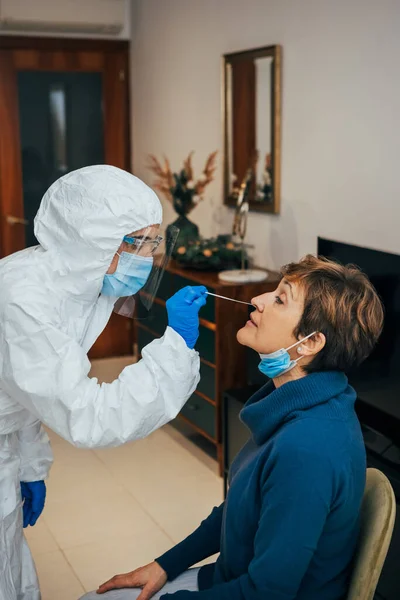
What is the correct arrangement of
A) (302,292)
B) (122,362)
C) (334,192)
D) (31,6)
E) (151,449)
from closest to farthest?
1. (302,292)
2. (334,192)
3. (151,449)
4. (31,6)
5. (122,362)

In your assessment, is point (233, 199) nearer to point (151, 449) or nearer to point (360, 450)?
point (151, 449)

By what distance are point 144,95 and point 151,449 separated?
91.4 inches

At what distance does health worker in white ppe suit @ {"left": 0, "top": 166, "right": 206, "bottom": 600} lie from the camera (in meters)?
1.50

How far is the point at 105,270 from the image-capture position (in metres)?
1.64

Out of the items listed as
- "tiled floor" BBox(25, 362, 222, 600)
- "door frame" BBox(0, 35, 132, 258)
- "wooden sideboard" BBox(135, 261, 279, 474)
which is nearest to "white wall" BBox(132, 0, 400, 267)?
"wooden sideboard" BBox(135, 261, 279, 474)

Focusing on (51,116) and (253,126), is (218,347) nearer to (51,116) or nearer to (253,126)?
(253,126)

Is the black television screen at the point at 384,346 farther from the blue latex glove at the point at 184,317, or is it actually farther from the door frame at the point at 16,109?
the door frame at the point at 16,109

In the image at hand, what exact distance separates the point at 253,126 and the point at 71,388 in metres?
2.37

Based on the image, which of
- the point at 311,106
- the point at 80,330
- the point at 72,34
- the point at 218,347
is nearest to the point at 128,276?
the point at 80,330

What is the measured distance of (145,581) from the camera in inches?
64.4

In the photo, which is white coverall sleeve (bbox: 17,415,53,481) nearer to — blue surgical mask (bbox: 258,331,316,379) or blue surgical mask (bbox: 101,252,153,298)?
blue surgical mask (bbox: 101,252,153,298)

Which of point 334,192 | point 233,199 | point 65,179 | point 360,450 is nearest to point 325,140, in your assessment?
point 334,192

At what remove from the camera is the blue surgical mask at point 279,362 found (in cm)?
151

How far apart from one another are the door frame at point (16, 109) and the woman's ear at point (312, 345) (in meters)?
3.60
